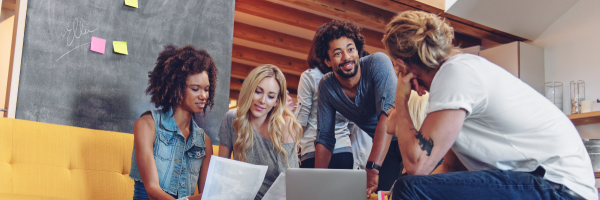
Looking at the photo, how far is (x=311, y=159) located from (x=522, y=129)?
1.40 meters

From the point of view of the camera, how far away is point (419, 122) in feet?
5.43

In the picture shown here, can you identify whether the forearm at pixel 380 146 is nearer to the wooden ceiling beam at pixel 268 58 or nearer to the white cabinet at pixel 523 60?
the white cabinet at pixel 523 60

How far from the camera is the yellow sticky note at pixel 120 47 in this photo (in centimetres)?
240

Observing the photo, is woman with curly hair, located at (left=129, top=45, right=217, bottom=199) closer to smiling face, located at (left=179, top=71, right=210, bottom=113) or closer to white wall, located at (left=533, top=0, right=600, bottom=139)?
smiling face, located at (left=179, top=71, right=210, bottom=113)

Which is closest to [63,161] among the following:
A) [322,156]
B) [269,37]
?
[322,156]

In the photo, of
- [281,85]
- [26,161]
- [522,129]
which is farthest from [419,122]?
[26,161]

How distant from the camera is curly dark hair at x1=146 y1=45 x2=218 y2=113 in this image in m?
2.21

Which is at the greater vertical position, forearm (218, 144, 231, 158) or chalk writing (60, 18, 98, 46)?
chalk writing (60, 18, 98, 46)

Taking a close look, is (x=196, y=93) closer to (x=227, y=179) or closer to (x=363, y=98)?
(x=227, y=179)

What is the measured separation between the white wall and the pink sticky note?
4564 millimetres

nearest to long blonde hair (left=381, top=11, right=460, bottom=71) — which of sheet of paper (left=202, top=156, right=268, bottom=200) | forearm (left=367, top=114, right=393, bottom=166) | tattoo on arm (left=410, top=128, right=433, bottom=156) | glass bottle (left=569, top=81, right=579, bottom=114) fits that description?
tattoo on arm (left=410, top=128, right=433, bottom=156)

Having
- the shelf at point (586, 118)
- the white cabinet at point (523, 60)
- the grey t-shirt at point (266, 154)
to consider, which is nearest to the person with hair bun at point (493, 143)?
the grey t-shirt at point (266, 154)

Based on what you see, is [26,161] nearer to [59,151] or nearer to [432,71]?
[59,151]

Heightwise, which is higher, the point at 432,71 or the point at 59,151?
the point at 432,71
